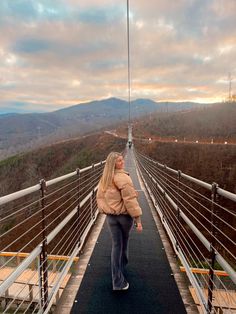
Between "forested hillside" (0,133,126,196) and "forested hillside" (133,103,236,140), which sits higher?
"forested hillside" (133,103,236,140)

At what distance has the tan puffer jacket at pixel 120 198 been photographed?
11.8 ft

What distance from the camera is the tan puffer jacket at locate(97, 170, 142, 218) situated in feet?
11.8

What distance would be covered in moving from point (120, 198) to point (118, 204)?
0.07 metres

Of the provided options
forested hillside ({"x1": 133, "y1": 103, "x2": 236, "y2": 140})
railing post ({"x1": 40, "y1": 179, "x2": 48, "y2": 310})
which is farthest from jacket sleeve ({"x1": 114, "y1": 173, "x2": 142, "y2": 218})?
forested hillside ({"x1": 133, "y1": 103, "x2": 236, "y2": 140})

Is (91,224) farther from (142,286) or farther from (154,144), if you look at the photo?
(154,144)

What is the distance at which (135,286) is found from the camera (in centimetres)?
409

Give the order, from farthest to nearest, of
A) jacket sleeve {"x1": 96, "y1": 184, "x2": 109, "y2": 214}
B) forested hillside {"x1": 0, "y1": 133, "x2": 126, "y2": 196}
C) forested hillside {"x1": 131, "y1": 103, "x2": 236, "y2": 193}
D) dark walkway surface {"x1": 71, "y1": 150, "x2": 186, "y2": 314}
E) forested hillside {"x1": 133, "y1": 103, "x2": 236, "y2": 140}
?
forested hillside {"x1": 0, "y1": 133, "x2": 126, "y2": 196}
forested hillside {"x1": 133, "y1": 103, "x2": 236, "y2": 140}
forested hillside {"x1": 131, "y1": 103, "x2": 236, "y2": 193}
jacket sleeve {"x1": 96, "y1": 184, "x2": 109, "y2": 214}
dark walkway surface {"x1": 71, "y1": 150, "x2": 186, "y2": 314}

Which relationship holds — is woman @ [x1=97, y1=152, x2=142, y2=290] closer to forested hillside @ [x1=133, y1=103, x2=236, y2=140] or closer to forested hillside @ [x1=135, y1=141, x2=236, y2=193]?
forested hillside @ [x1=135, y1=141, x2=236, y2=193]

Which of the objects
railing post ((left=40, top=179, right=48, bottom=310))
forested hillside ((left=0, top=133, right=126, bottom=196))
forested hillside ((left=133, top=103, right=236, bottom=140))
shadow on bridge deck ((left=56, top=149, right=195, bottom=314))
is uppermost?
forested hillside ((left=133, top=103, right=236, bottom=140))

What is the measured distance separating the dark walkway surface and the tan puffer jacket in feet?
3.42

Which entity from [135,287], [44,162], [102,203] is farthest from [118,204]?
[44,162]

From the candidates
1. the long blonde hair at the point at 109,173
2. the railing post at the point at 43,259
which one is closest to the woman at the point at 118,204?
the long blonde hair at the point at 109,173

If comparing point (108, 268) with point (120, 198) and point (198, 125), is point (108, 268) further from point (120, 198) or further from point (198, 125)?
point (198, 125)

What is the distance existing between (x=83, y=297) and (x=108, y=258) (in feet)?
4.17
